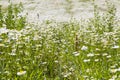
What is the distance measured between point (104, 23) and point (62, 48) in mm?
4402

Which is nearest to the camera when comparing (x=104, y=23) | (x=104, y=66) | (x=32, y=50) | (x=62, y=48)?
(x=104, y=66)

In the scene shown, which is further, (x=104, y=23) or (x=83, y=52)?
(x=104, y=23)

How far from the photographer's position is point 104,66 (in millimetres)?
6578

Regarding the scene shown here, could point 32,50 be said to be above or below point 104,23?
above

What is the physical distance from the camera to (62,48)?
27.0ft

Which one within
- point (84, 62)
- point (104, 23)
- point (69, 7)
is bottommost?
point (69, 7)

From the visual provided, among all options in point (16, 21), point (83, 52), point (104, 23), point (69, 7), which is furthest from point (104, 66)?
point (69, 7)

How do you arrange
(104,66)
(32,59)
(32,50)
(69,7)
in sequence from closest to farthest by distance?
(104,66) < (32,59) < (32,50) < (69,7)

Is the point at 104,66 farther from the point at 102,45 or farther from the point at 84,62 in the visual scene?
the point at 102,45

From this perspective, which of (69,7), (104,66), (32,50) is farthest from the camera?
(69,7)

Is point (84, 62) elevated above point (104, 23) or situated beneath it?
elevated above

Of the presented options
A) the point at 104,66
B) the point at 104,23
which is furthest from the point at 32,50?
the point at 104,23

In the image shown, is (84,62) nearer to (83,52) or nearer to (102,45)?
(83,52)

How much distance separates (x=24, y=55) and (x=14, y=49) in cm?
23
